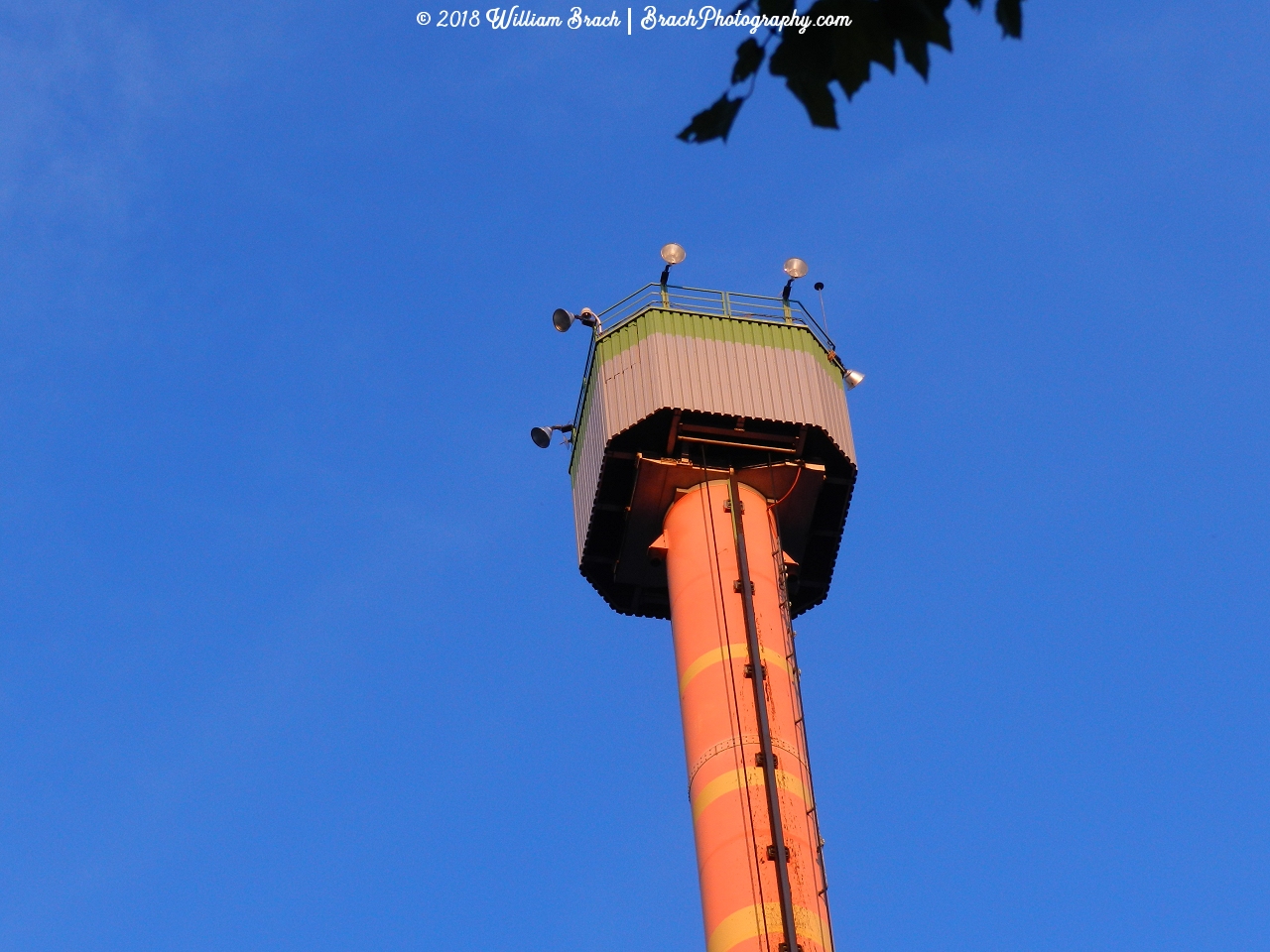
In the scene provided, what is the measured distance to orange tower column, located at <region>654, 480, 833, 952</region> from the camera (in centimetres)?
3816

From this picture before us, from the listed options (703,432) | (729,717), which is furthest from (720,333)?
(729,717)

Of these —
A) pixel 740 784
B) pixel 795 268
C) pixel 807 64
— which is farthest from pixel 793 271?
pixel 807 64

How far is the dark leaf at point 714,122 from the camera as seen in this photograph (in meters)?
9.96

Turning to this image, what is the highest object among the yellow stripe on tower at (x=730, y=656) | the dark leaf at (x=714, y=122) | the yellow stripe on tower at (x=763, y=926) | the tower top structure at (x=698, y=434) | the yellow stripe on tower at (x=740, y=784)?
the tower top structure at (x=698, y=434)

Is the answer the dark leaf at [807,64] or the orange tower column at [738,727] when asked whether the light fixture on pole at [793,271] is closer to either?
the orange tower column at [738,727]

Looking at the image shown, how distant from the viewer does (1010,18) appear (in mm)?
9609

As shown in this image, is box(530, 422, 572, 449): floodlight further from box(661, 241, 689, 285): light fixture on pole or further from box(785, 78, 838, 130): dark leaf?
box(785, 78, 838, 130): dark leaf

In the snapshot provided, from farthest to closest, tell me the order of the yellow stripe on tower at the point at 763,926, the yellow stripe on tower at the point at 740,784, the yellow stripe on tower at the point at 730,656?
the yellow stripe on tower at the point at 730,656 → the yellow stripe on tower at the point at 740,784 → the yellow stripe on tower at the point at 763,926

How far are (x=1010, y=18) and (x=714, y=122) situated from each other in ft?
5.37

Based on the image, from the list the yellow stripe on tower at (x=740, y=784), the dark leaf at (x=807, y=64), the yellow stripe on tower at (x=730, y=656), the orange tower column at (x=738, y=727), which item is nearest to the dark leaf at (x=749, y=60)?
the dark leaf at (x=807, y=64)

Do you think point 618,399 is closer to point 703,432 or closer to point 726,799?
point 703,432

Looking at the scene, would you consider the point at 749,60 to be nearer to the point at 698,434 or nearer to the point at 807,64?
the point at 807,64

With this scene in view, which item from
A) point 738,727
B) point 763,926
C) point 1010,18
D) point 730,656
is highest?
point 730,656

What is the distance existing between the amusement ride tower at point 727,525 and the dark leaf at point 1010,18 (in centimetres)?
3037
